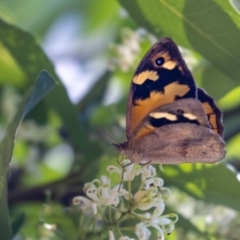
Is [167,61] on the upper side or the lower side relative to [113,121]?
upper

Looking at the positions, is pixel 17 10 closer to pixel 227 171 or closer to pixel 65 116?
pixel 65 116

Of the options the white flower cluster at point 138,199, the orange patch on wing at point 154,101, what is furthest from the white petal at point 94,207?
the orange patch on wing at point 154,101

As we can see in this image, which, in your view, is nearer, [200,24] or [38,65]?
[200,24]

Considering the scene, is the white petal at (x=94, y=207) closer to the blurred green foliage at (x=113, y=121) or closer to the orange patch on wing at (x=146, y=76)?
the blurred green foliage at (x=113, y=121)

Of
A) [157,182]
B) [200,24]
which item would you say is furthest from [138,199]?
[200,24]

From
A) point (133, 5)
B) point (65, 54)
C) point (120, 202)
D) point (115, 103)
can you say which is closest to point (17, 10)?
point (65, 54)

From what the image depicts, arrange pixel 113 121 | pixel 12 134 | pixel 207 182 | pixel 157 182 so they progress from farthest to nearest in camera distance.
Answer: pixel 113 121 < pixel 207 182 < pixel 157 182 < pixel 12 134

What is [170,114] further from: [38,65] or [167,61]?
[38,65]
